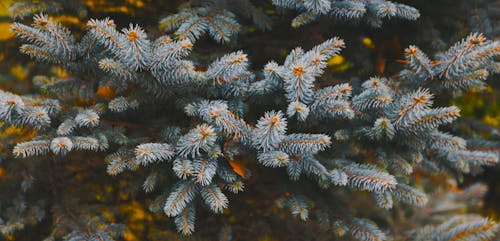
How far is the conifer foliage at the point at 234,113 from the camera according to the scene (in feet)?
5.14

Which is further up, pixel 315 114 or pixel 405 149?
pixel 315 114

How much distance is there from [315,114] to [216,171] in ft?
1.61

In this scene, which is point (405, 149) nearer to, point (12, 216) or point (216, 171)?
point (216, 171)

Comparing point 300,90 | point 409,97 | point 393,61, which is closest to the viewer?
point 300,90

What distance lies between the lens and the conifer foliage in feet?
5.14

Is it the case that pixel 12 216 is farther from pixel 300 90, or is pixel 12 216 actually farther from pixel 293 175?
pixel 300 90

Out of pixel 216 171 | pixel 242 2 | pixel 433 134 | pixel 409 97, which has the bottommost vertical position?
pixel 216 171

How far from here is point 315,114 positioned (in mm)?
1698

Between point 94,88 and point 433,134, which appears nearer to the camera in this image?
point 433,134

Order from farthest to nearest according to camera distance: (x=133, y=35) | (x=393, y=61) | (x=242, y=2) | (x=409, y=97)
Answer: (x=393, y=61), (x=242, y=2), (x=409, y=97), (x=133, y=35)

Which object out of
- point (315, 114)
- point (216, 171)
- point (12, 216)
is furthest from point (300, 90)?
point (12, 216)

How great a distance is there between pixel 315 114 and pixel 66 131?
1.03 meters

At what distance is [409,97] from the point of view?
169 cm

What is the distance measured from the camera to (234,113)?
1773mm
